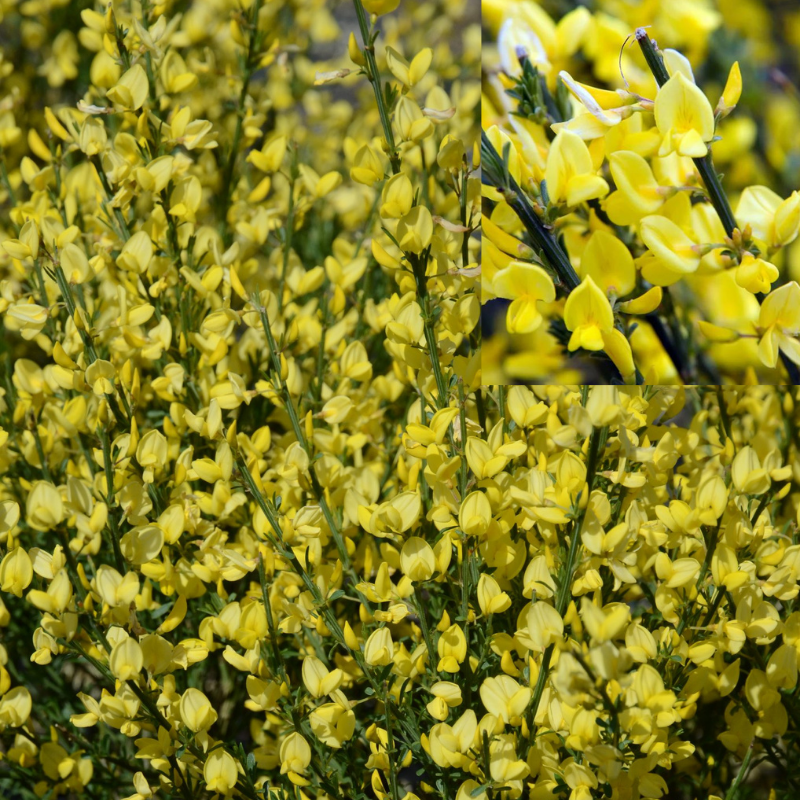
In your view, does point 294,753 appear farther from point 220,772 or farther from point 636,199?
point 636,199

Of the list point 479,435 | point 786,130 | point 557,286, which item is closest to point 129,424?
point 479,435

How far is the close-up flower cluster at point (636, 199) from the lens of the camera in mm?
701

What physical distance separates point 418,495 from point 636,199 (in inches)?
12.6

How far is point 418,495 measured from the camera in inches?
27.7

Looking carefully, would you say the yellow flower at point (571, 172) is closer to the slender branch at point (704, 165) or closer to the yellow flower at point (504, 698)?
the slender branch at point (704, 165)

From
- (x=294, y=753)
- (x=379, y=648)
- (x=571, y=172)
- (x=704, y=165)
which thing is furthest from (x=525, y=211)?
(x=294, y=753)

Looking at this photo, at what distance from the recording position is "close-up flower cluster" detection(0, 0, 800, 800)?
68cm

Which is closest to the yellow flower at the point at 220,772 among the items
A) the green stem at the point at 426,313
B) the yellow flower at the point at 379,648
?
the yellow flower at the point at 379,648

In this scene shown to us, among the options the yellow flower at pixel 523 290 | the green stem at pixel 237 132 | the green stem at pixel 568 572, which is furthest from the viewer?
the green stem at pixel 237 132

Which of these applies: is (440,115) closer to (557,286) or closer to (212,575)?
(557,286)

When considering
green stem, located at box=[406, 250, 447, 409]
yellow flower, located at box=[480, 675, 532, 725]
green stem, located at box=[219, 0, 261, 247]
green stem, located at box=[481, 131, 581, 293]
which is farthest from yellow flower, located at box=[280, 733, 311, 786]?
green stem, located at box=[219, 0, 261, 247]

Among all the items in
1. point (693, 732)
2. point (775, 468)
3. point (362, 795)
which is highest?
point (775, 468)

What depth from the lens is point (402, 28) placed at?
2074 millimetres

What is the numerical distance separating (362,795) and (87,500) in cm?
39
